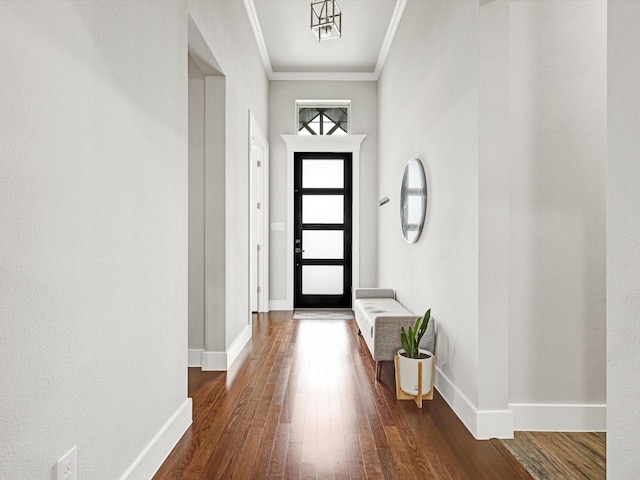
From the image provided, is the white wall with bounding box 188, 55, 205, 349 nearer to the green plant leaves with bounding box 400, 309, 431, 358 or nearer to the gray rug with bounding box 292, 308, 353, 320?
the green plant leaves with bounding box 400, 309, 431, 358

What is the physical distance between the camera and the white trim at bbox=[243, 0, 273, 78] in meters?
4.51

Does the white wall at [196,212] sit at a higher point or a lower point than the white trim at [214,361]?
higher

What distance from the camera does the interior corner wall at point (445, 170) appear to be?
2464 mm

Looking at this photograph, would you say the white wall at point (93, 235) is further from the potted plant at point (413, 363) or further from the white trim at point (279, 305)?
the white trim at point (279, 305)

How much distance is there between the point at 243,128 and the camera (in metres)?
4.38

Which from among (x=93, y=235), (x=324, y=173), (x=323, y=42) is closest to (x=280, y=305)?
(x=324, y=173)

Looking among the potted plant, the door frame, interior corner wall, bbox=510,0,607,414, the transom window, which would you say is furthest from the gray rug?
interior corner wall, bbox=510,0,607,414

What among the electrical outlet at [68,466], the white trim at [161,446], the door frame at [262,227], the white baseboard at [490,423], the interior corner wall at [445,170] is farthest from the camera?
the door frame at [262,227]

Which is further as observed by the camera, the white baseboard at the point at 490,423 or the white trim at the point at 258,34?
the white trim at the point at 258,34

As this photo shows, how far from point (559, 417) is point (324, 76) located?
208 inches

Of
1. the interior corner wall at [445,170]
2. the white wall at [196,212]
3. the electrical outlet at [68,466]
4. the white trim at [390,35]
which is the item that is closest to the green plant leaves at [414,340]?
the interior corner wall at [445,170]

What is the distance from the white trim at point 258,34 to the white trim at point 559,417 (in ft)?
13.4

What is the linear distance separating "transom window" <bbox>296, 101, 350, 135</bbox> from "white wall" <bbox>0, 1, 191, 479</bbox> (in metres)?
4.46

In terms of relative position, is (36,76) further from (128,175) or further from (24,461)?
(24,461)
